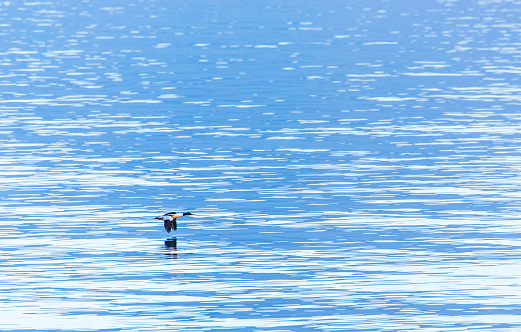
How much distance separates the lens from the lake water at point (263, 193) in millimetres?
23781

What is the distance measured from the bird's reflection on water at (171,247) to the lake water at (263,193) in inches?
5.1

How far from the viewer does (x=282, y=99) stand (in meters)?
58.5

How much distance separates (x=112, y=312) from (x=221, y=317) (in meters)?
1.88

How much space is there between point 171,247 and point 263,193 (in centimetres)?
666

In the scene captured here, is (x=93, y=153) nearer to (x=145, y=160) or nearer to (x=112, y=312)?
(x=145, y=160)

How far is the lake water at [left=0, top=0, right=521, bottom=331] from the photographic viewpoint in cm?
2378

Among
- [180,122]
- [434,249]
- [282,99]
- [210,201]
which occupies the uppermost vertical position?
[282,99]

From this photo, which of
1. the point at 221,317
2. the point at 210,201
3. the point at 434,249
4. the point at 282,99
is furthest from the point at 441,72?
the point at 221,317

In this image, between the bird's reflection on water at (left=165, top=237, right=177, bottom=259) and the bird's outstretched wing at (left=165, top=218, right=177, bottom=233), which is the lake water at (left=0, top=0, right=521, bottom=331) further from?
the bird's outstretched wing at (left=165, top=218, right=177, bottom=233)

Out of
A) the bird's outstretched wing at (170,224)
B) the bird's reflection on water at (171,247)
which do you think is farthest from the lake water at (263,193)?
the bird's outstretched wing at (170,224)

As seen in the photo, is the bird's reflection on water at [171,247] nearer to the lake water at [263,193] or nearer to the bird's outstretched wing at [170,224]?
the lake water at [263,193]

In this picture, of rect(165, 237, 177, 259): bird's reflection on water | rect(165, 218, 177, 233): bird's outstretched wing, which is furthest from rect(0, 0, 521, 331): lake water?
rect(165, 218, 177, 233): bird's outstretched wing

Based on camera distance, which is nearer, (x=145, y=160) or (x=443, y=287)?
(x=443, y=287)

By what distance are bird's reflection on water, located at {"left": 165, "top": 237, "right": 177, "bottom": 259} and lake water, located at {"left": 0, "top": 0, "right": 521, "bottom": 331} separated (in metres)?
0.13
